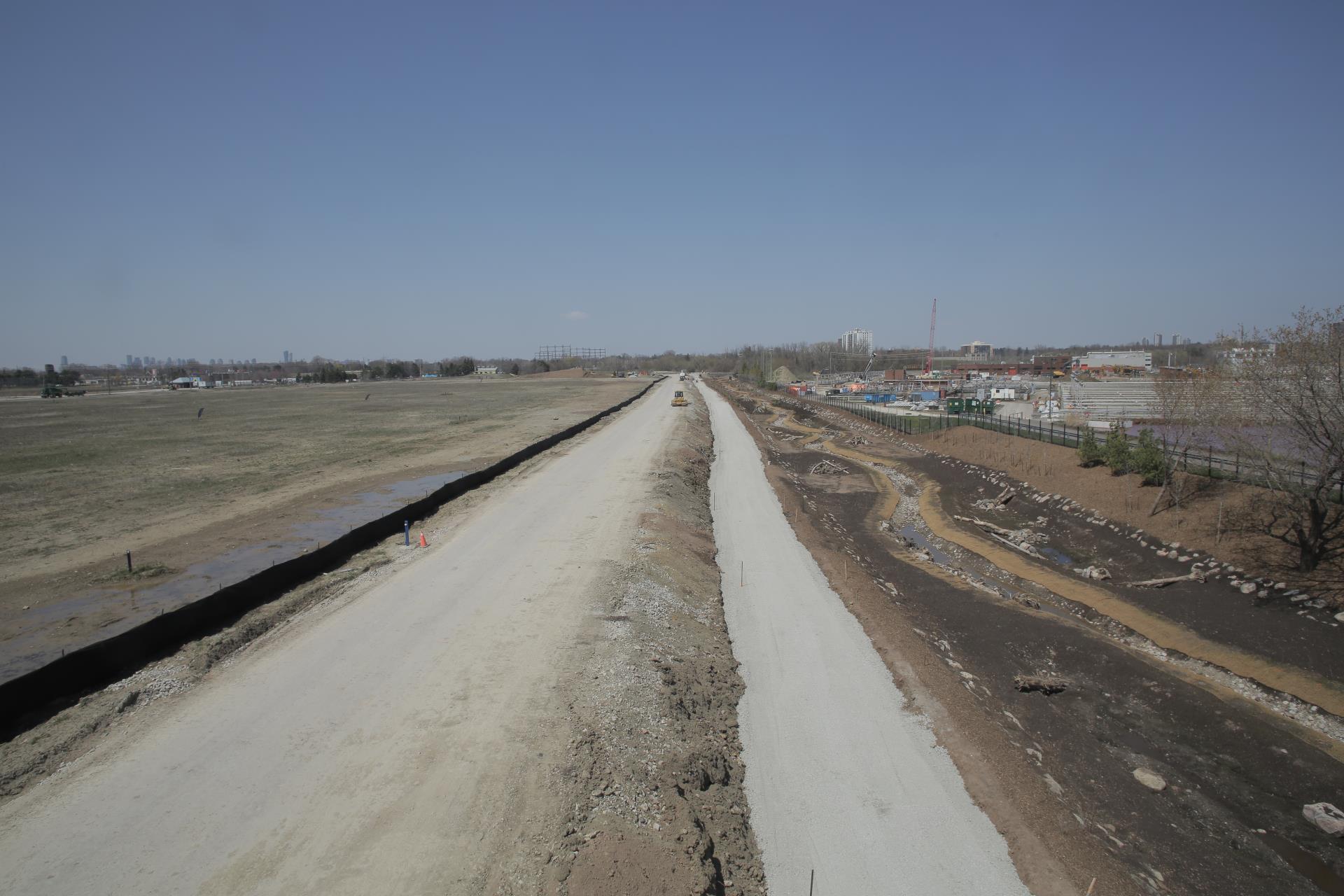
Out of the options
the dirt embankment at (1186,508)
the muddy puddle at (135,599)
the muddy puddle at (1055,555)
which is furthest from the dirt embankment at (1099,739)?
the muddy puddle at (135,599)

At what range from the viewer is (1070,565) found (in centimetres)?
2245

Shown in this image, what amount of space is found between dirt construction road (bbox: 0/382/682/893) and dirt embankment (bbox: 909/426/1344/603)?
63.9 ft

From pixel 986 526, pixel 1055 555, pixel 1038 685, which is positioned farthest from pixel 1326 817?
pixel 986 526

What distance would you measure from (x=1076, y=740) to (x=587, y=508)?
52.6 feet

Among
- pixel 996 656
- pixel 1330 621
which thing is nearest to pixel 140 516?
pixel 996 656

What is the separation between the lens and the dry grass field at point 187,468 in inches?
651

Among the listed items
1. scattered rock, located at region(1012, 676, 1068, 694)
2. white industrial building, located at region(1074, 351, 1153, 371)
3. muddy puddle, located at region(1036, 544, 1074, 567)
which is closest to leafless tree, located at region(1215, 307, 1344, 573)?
muddy puddle, located at region(1036, 544, 1074, 567)

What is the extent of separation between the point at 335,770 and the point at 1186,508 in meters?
26.6

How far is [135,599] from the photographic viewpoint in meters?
13.0

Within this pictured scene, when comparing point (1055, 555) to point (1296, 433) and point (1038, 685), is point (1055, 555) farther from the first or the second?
point (1038, 685)

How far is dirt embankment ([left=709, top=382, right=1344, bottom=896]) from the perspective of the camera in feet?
29.5

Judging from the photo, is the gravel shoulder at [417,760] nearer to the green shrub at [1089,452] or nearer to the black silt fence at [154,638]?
the black silt fence at [154,638]

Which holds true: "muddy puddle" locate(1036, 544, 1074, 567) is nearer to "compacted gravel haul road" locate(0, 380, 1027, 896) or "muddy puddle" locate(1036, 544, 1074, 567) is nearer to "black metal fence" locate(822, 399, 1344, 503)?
"black metal fence" locate(822, 399, 1344, 503)

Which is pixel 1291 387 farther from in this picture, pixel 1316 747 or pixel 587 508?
pixel 587 508
